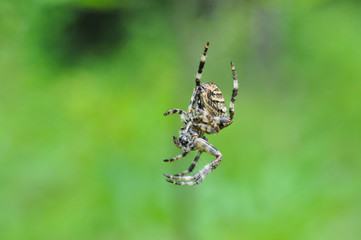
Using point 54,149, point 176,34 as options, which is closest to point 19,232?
point 54,149

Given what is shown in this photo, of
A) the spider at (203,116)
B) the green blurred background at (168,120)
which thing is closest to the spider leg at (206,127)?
the spider at (203,116)

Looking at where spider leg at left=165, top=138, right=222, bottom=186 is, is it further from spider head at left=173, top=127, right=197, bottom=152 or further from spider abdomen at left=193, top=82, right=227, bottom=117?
spider abdomen at left=193, top=82, right=227, bottom=117

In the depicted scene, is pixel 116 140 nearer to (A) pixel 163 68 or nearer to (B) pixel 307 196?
(A) pixel 163 68

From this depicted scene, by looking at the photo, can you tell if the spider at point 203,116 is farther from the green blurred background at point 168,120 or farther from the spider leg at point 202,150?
the green blurred background at point 168,120

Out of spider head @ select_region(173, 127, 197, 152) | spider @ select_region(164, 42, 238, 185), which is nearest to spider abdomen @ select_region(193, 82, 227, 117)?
spider @ select_region(164, 42, 238, 185)

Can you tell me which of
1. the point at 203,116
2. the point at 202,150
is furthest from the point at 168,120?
the point at 203,116

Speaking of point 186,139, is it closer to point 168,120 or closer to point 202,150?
point 202,150
